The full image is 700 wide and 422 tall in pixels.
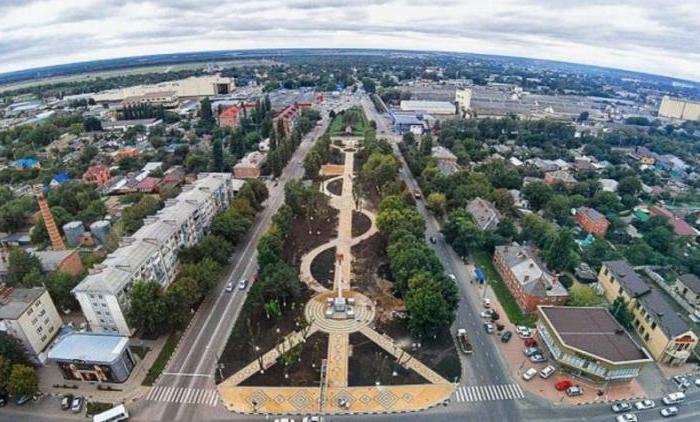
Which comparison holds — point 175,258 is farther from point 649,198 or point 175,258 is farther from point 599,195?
point 649,198

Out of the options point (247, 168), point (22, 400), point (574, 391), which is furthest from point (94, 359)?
point (247, 168)

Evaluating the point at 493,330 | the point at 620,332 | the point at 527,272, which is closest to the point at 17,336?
the point at 493,330

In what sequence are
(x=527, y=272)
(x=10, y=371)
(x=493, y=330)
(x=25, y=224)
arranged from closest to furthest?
(x=10, y=371)
(x=493, y=330)
(x=527, y=272)
(x=25, y=224)

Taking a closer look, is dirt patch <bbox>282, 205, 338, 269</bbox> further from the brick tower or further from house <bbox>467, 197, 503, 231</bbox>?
the brick tower

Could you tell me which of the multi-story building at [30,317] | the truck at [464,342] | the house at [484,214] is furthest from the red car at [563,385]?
the multi-story building at [30,317]

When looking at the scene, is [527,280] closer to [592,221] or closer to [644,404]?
[644,404]

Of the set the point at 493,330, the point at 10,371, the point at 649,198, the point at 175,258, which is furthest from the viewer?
the point at 649,198
